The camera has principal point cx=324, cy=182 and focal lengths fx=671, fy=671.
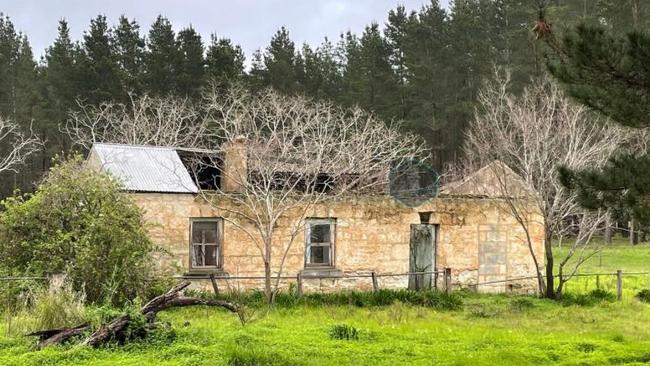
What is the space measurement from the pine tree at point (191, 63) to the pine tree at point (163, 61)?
0.29m

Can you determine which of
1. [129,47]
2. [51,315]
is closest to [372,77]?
[129,47]

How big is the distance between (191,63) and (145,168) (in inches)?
948

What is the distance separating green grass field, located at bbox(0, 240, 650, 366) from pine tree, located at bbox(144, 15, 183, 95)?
26748 mm

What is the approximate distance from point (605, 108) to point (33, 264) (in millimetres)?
10733

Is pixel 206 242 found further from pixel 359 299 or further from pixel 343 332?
pixel 343 332

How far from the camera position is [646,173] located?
29.5ft

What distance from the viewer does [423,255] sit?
18.9 metres

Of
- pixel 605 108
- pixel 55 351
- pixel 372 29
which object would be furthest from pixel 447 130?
pixel 55 351

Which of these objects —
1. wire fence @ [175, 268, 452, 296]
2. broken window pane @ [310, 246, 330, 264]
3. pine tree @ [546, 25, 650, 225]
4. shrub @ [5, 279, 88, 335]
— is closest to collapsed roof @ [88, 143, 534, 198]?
wire fence @ [175, 268, 452, 296]

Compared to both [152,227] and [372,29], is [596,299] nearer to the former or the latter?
[152,227]

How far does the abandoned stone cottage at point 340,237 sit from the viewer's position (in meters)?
16.1

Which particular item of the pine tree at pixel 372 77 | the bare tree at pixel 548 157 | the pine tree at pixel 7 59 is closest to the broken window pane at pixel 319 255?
the bare tree at pixel 548 157

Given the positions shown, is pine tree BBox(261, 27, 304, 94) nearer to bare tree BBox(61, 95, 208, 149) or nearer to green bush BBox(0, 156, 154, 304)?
bare tree BBox(61, 95, 208, 149)

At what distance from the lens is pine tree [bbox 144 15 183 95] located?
38844 mm
